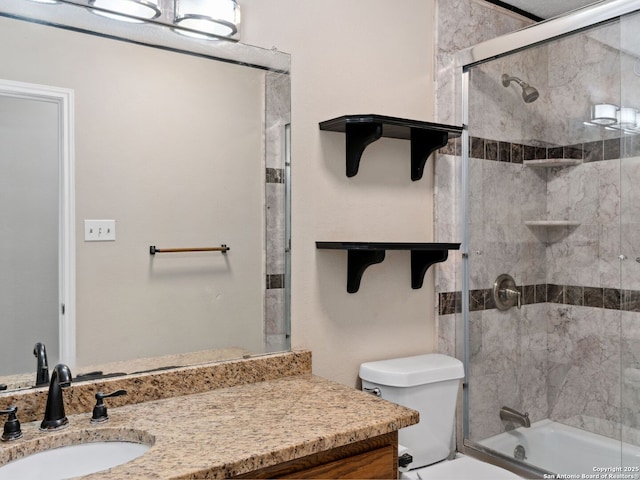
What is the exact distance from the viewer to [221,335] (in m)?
1.72

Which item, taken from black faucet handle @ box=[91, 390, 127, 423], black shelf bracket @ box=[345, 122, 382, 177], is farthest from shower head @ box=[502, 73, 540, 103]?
black faucet handle @ box=[91, 390, 127, 423]

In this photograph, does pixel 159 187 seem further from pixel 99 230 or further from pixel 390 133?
pixel 390 133

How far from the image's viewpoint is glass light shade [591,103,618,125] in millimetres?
1993

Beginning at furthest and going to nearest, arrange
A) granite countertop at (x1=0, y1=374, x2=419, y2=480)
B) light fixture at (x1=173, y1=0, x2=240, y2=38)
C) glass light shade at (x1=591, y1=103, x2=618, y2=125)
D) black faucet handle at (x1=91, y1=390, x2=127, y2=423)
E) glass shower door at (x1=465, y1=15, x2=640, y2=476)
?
glass shower door at (x1=465, y1=15, x2=640, y2=476), glass light shade at (x1=591, y1=103, x2=618, y2=125), light fixture at (x1=173, y1=0, x2=240, y2=38), black faucet handle at (x1=91, y1=390, x2=127, y2=423), granite countertop at (x1=0, y1=374, x2=419, y2=480)

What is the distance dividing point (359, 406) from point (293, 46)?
1222 millimetres

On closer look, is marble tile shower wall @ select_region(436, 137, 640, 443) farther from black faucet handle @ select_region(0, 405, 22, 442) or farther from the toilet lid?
black faucet handle @ select_region(0, 405, 22, 442)

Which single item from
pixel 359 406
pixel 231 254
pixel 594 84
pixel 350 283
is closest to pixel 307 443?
pixel 359 406

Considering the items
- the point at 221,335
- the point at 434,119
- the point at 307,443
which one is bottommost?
the point at 307,443

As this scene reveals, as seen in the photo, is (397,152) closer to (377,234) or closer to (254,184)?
(377,234)

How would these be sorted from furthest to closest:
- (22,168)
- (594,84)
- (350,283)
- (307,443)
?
(594,84)
(350,283)
(22,168)
(307,443)

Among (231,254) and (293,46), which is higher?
(293,46)

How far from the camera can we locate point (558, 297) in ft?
8.02

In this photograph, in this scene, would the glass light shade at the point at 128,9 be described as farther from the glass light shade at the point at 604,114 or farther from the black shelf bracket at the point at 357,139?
the glass light shade at the point at 604,114

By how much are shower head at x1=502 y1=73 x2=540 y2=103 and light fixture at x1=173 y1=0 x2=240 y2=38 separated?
1.17 meters
